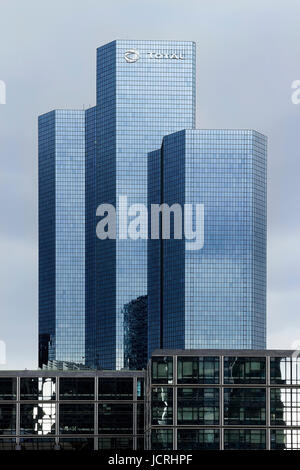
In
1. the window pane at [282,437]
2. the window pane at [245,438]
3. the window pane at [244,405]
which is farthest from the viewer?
the window pane at [244,405]

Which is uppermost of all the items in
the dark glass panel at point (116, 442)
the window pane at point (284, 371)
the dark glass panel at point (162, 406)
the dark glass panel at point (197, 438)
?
the window pane at point (284, 371)

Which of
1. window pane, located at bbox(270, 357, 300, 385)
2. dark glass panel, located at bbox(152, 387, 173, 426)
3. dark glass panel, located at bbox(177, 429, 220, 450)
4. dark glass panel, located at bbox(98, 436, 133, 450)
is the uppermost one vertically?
window pane, located at bbox(270, 357, 300, 385)

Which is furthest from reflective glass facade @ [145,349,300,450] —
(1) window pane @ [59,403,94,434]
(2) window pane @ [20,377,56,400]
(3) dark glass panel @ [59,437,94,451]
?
(2) window pane @ [20,377,56,400]

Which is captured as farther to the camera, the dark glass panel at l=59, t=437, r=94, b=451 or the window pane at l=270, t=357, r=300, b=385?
the dark glass panel at l=59, t=437, r=94, b=451

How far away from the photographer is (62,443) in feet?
471

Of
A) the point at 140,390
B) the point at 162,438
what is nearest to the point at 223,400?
the point at 162,438

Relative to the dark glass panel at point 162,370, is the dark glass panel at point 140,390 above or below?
below

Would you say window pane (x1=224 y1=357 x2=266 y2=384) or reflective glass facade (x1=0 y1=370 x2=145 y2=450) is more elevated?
window pane (x1=224 y1=357 x2=266 y2=384)

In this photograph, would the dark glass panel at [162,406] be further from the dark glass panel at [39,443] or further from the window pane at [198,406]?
the dark glass panel at [39,443]

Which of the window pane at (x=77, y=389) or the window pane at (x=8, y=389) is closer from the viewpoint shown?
the window pane at (x=8, y=389)

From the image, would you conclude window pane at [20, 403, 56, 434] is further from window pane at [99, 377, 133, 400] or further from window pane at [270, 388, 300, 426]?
window pane at [270, 388, 300, 426]

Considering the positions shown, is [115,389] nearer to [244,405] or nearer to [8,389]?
[8,389]

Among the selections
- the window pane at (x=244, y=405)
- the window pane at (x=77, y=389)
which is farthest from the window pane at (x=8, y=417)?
the window pane at (x=244, y=405)
